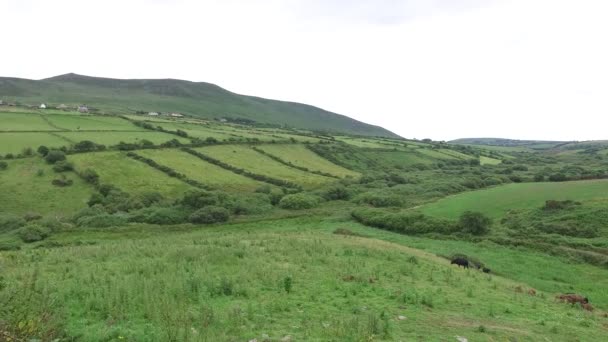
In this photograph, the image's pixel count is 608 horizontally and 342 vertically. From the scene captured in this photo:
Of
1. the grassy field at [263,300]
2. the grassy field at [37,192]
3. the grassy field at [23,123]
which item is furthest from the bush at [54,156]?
the grassy field at [263,300]

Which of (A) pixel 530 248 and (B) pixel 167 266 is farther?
(A) pixel 530 248

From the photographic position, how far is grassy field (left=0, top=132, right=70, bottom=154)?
83825 mm

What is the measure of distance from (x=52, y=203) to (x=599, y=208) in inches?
2887

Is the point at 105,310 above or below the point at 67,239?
above

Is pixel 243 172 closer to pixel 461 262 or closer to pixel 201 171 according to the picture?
pixel 201 171

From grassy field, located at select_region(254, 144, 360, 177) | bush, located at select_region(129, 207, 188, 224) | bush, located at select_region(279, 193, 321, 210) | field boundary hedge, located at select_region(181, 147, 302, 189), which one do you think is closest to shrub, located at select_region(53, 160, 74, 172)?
bush, located at select_region(129, 207, 188, 224)

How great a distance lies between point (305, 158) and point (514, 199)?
6504 centimetres

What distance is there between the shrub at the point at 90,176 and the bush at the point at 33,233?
21902 mm

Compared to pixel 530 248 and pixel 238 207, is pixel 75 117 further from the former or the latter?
pixel 530 248

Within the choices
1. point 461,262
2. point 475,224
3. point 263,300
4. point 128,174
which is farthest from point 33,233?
point 475,224

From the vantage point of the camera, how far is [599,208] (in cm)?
4981

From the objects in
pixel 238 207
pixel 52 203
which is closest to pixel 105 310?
pixel 238 207

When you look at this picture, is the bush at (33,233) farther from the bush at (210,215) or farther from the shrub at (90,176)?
the shrub at (90,176)

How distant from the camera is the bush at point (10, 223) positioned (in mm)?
53650
